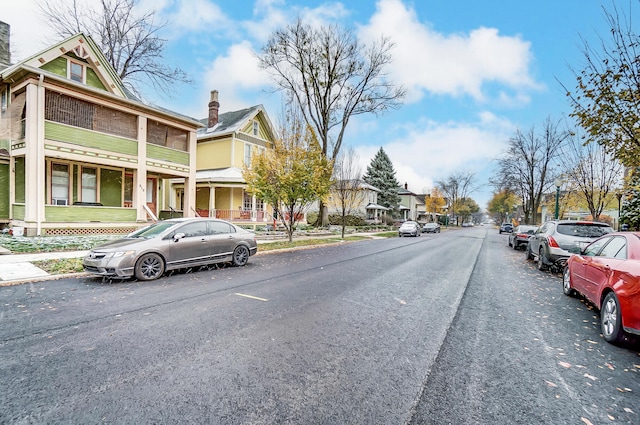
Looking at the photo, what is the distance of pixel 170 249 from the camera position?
843 cm

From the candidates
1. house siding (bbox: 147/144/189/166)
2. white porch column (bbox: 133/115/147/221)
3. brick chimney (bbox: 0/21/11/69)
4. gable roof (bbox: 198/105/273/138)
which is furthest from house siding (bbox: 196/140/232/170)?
brick chimney (bbox: 0/21/11/69)

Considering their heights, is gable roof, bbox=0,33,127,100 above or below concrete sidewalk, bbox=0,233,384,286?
above

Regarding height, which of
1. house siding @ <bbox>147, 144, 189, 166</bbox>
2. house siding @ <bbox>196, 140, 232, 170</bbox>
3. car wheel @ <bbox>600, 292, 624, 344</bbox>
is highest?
house siding @ <bbox>196, 140, 232, 170</bbox>

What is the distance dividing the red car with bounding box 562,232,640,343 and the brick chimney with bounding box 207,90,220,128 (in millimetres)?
27719

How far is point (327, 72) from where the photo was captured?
28.6 m

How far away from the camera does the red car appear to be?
13.6 feet

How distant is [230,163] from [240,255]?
16275 mm

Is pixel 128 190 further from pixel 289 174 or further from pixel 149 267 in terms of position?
pixel 149 267

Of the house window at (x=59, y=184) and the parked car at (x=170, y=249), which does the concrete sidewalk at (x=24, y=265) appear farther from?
the house window at (x=59, y=184)

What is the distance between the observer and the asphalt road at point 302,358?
2.79 metres

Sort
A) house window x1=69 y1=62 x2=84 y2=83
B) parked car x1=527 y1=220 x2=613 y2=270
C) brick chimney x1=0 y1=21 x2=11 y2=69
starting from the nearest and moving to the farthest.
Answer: parked car x1=527 y1=220 x2=613 y2=270
house window x1=69 y1=62 x2=84 y2=83
brick chimney x1=0 y1=21 x2=11 y2=69

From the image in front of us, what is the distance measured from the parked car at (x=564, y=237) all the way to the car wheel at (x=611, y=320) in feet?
19.4

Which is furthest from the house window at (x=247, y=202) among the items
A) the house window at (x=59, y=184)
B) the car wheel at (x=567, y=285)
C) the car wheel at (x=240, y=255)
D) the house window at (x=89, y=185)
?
the car wheel at (x=567, y=285)

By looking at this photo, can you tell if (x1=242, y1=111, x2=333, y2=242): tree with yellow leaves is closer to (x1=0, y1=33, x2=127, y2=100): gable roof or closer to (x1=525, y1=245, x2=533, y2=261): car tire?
(x1=0, y1=33, x2=127, y2=100): gable roof
